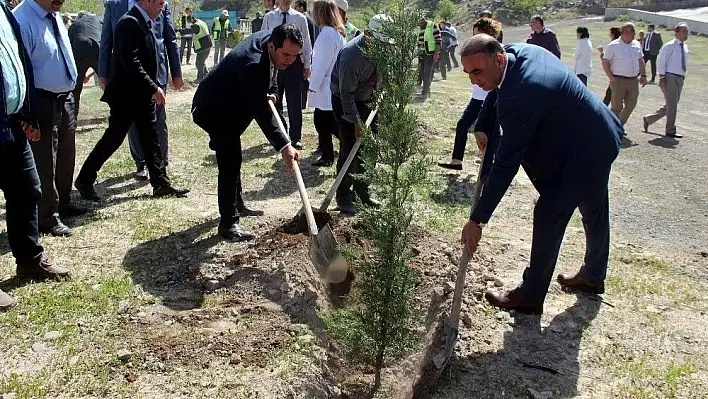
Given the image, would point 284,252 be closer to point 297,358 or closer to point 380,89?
point 297,358

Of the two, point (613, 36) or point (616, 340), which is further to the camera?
point (613, 36)

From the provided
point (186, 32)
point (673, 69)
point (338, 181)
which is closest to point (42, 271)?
point (338, 181)

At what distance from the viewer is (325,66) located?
6820 millimetres

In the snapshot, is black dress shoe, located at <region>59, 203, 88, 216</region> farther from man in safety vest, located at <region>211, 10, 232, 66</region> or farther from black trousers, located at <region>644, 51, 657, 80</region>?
black trousers, located at <region>644, 51, 657, 80</region>

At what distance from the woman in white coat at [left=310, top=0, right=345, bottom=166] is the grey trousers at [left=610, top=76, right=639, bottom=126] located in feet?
17.4

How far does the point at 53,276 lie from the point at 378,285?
2.42m

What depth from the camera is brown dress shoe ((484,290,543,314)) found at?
4.06 metres

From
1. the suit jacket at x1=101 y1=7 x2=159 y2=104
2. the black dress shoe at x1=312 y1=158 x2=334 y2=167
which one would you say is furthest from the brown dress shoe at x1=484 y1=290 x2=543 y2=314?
the black dress shoe at x1=312 y1=158 x2=334 y2=167

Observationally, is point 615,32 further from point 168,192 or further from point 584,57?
point 168,192

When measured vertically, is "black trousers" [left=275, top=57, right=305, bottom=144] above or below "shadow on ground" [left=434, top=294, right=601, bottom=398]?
above

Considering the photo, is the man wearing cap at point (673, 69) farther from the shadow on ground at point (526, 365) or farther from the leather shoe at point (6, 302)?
the leather shoe at point (6, 302)

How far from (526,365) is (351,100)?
265 cm

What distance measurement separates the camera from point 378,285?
122 inches

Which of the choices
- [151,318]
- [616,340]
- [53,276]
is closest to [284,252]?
[151,318]
